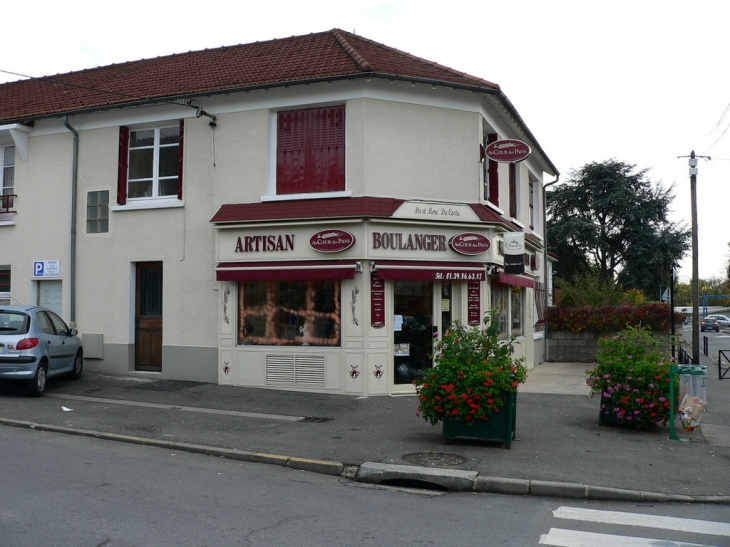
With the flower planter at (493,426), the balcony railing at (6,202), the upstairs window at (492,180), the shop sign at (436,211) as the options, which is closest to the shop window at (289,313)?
the shop sign at (436,211)

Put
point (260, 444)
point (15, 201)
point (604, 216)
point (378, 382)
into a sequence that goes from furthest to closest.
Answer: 1. point (604, 216)
2. point (15, 201)
3. point (378, 382)
4. point (260, 444)

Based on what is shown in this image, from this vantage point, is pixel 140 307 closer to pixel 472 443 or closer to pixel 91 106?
pixel 91 106

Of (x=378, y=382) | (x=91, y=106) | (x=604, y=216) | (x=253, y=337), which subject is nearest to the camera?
(x=378, y=382)

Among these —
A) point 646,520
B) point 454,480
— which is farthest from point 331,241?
point 646,520

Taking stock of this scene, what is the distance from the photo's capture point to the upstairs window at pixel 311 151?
44.4 feet

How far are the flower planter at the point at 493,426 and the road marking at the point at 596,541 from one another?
295 cm

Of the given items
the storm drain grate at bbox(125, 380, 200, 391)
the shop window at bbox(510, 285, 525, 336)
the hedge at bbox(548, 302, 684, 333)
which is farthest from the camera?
the hedge at bbox(548, 302, 684, 333)

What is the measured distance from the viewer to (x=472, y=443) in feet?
29.8

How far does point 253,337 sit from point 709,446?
830 cm

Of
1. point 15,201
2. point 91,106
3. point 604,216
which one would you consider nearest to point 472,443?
point 91,106

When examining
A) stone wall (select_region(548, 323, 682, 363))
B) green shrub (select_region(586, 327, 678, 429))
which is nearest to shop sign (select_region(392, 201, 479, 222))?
green shrub (select_region(586, 327, 678, 429))

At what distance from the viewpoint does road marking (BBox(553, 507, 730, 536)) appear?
6.02 meters

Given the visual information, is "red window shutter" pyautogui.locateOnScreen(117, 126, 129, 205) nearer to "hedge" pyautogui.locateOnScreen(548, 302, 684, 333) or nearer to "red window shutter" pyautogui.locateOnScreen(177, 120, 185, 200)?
"red window shutter" pyautogui.locateOnScreen(177, 120, 185, 200)

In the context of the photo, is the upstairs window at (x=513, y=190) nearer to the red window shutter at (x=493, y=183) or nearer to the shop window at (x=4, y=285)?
the red window shutter at (x=493, y=183)
